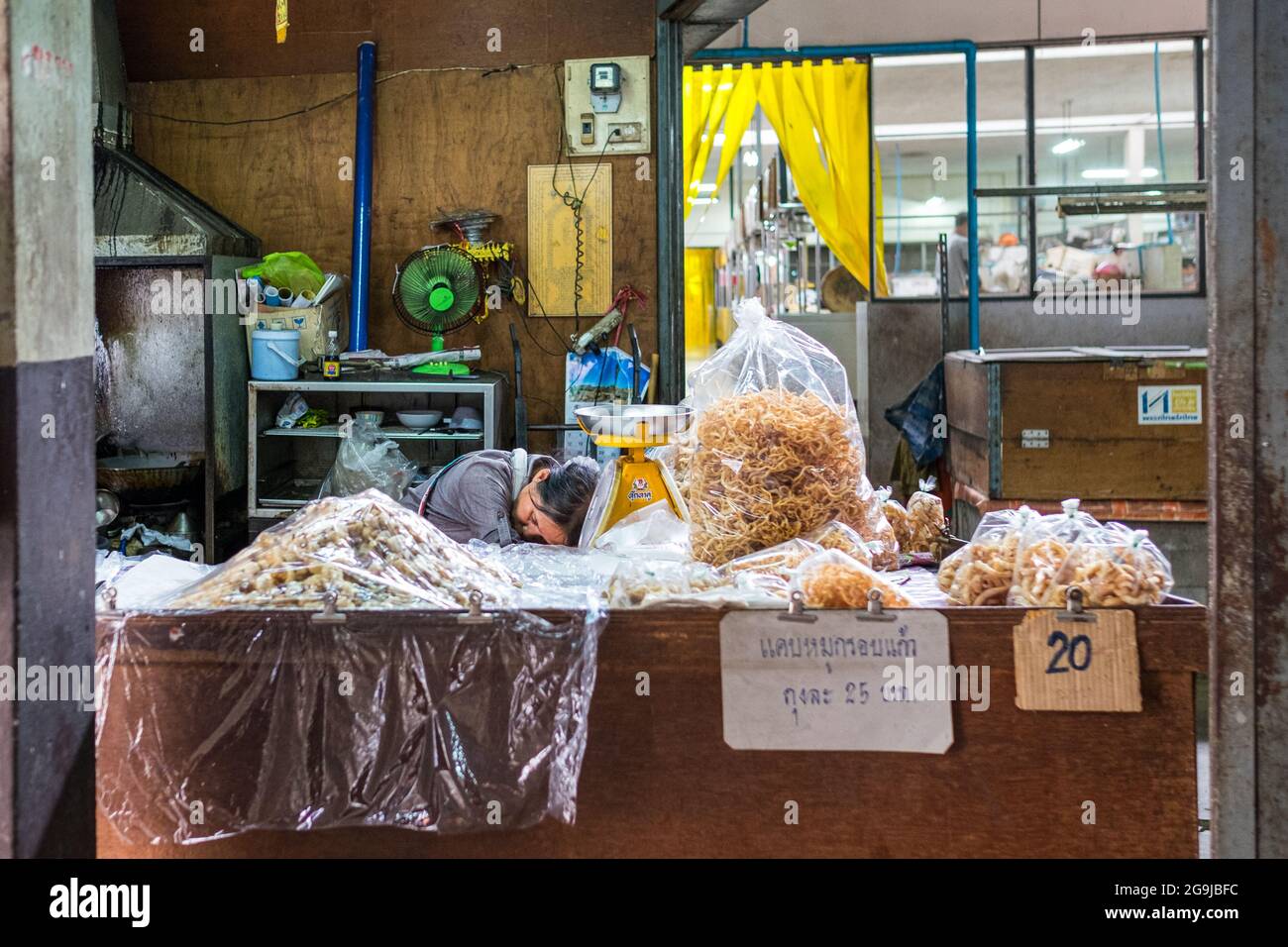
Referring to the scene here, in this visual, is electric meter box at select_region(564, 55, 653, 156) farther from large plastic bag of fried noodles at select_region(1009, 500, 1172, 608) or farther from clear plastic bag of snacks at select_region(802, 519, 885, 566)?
large plastic bag of fried noodles at select_region(1009, 500, 1172, 608)

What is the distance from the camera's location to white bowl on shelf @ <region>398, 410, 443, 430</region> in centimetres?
611

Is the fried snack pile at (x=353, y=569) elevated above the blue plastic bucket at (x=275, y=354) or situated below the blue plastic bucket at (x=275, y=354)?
below

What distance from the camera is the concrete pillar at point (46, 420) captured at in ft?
5.75

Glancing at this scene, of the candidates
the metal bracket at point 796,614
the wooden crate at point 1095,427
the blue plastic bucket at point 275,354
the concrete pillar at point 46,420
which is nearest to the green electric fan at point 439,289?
the blue plastic bucket at point 275,354

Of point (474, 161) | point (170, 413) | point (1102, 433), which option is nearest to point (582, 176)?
point (474, 161)

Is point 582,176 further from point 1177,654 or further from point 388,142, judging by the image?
point 1177,654

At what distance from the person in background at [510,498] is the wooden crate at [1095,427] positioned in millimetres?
2690

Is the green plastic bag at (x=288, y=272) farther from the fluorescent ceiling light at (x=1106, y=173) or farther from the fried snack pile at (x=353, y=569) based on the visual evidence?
the fluorescent ceiling light at (x=1106, y=173)

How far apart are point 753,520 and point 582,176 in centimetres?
415

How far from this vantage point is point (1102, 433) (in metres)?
5.75

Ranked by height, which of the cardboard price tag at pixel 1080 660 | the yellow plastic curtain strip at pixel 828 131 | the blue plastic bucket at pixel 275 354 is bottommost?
the cardboard price tag at pixel 1080 660

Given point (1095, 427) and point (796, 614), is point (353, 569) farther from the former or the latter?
point (1095, 427)

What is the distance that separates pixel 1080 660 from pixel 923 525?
1139mm

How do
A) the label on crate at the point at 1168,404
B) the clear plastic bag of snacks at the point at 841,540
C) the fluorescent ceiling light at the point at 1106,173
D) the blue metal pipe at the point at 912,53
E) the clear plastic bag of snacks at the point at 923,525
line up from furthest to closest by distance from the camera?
the fluorescent ceiling light at the point at 1106,173 < the blue metal pipe at the point at 912,53 < the label on crate at the point at 1168,404 < the clear plastic bag of snacks at the point at 923,525 < the clear plastic bag of snacks at the point at 841,540
